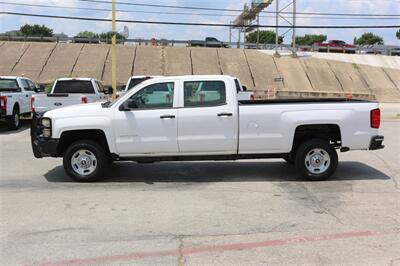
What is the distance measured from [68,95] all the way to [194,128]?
28.1 feet

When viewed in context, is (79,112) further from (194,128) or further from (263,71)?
(263,71)

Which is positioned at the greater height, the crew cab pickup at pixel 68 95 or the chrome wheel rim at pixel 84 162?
the crew cab pickup at pixel 68 95

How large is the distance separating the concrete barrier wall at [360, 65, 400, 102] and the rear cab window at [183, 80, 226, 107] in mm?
33984

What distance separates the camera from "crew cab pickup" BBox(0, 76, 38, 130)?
1602 centimetres

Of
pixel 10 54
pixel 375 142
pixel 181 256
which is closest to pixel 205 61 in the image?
pixel 10 54

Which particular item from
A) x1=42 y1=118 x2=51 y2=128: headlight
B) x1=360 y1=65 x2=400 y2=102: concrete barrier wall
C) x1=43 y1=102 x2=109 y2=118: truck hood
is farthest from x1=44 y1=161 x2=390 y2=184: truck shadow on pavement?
x1=360 y1=65 x2=400 y2=102: concrete barrier wall

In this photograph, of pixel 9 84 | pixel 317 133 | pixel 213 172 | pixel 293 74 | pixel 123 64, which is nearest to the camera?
pixel 317 133

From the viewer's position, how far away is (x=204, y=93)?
870cm

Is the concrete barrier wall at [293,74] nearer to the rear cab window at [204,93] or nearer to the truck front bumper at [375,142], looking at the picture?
the truck front bumper at [375,142]

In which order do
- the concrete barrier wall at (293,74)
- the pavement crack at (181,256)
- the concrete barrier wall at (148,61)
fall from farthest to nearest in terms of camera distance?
the concrete barrier wall at (148,61)
the concrete barrier wall at (293,74)
the pavement crack at (181,256)

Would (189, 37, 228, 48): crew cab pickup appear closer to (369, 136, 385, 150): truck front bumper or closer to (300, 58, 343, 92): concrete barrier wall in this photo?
(300, 58, 343, 92): concrete barrier wall

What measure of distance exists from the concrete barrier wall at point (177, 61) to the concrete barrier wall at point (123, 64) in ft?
10.2

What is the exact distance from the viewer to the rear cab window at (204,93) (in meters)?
8.65

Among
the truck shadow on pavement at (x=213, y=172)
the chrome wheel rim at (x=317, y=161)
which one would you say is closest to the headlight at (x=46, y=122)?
the truck shadow on pavement at (x=213, y=172)
